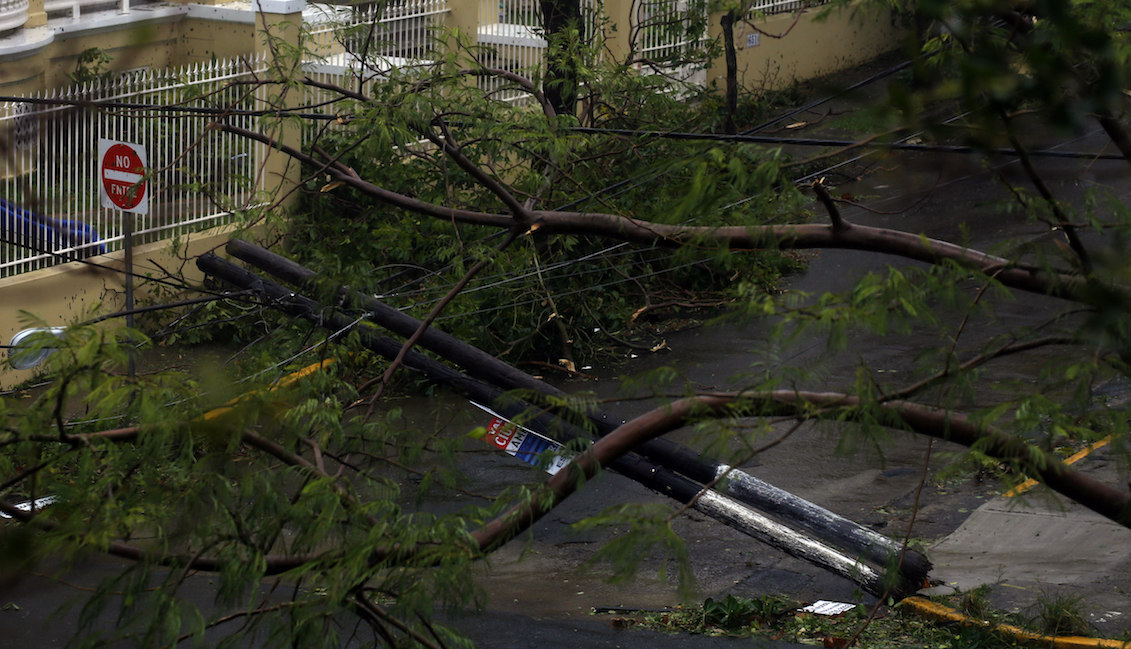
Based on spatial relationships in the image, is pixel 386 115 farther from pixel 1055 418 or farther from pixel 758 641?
pixel 1055 418

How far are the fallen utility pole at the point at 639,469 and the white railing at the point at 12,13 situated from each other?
696cm

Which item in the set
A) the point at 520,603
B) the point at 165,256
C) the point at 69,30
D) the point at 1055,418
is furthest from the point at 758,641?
the point at 69,30

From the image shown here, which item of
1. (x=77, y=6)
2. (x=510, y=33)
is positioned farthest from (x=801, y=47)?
(x=77, y=6)

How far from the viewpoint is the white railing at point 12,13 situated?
12961mm

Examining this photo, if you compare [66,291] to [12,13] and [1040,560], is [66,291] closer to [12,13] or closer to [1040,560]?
[12,13]

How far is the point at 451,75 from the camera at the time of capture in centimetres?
799

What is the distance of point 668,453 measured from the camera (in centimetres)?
693

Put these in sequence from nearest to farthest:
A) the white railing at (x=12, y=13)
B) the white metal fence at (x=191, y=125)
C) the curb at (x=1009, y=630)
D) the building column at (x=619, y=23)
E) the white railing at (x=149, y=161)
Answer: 1. the curb at (x=1009, y=630)
2. the white metal fence at (x=191, y=125)
3. the white railing at (x=149, y=161)
4. the white railing at (x=12, y=13)
5. the building column at (x=619, y=23)

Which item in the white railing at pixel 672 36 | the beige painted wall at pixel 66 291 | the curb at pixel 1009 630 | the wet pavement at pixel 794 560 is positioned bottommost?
the wet pavement at pixel 794 560

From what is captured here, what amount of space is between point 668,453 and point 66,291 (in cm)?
763

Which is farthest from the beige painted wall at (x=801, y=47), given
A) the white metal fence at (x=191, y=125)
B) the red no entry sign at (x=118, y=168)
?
the red no entry sign at (x=118, y=168)

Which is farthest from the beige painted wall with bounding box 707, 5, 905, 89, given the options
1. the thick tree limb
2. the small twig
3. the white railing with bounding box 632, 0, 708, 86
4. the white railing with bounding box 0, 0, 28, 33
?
the small twig

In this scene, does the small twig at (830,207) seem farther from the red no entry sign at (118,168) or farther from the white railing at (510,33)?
the white railing at (510,33)

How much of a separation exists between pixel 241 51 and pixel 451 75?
889 centimetres
